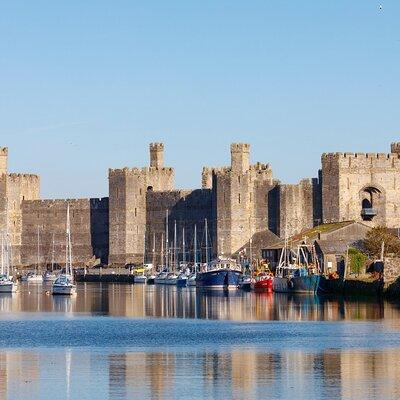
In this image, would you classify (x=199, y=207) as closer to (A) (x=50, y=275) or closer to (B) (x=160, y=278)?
(B) (x=160, y=278)

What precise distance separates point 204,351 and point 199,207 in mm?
48538

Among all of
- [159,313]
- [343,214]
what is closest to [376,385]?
[159,313]

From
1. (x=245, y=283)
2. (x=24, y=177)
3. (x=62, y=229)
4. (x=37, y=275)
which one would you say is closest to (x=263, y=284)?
(x=245, y=283)

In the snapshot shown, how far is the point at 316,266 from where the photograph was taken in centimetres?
6306

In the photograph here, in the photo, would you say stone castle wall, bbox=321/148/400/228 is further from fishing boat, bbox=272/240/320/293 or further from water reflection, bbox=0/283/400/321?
water reflection, bbox=0/283/400/321

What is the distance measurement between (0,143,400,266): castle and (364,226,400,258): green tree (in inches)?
211

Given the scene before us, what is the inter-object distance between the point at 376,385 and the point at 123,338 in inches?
432

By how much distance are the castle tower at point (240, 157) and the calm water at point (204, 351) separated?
25611 millimetres

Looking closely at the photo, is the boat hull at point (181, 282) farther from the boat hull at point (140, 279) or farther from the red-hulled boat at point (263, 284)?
the red-hulled boat at point (263, 284)

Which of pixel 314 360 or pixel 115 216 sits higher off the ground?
pixel 115 216

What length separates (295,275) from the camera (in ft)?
196

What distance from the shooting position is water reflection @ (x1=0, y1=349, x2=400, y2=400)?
24703mm

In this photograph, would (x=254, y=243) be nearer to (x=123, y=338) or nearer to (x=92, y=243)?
(x=92, y=243)

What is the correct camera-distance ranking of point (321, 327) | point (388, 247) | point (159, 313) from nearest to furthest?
point (321, 327)
point (159, 313)
point (388, 247)
